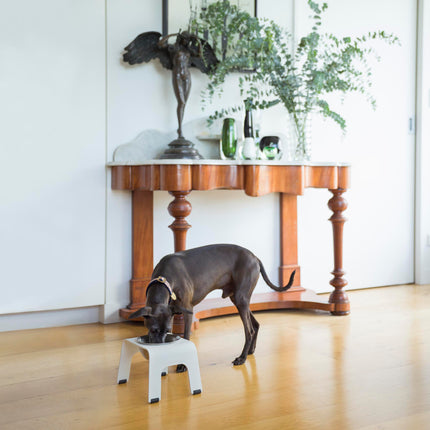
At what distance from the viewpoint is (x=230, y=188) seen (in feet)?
9.48

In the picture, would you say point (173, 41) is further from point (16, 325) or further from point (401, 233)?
point (401, 233)

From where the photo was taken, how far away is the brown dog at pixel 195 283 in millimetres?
1983

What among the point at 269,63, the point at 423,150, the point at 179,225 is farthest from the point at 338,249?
the point at 423,150

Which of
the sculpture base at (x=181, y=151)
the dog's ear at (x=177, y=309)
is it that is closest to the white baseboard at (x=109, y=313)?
the sculpture base at (x=181, y=151)

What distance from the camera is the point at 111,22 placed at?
3.05m

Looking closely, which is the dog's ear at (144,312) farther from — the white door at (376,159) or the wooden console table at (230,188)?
the white door at (376,159)

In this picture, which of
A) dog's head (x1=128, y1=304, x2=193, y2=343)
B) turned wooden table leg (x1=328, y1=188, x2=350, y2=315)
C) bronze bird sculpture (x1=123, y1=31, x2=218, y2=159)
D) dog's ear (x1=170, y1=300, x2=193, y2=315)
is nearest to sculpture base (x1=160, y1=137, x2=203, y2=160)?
bronze bird sculpture (x1=123, y1=31, x2=218, y2=159)

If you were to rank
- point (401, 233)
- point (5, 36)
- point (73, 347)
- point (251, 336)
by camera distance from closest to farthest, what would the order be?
point (251, 336)
point (73, 347)
point (5, 36)
point (401, 233)

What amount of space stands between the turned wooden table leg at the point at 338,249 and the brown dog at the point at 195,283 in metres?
0.94

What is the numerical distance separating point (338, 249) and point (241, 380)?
53.0 inches

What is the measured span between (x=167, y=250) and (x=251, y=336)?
1.02m

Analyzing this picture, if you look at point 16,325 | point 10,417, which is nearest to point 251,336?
point 10,417

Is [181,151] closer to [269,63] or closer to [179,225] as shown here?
[179,225]

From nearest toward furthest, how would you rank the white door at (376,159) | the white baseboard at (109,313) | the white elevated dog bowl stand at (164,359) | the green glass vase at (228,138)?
the white elevated dog bowl stand at (164,359) → the white baseboard at (109,313) → the green glass vase at (228,138) → the white door at (376,159)
